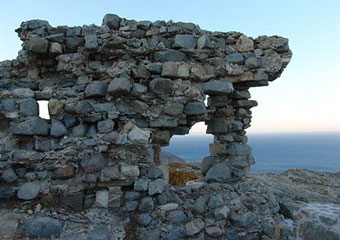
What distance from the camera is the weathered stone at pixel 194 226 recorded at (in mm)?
3430

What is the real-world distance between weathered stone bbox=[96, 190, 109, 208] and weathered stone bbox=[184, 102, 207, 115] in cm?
161

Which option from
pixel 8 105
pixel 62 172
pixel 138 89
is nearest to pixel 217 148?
pixel 138 89

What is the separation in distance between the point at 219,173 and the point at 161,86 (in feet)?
5.58

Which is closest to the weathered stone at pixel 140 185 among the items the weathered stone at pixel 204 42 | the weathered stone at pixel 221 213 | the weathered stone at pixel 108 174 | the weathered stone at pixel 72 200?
the weathered stone at pixel 108 174

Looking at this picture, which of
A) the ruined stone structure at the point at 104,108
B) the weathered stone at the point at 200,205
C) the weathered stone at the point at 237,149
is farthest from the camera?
the weathered stone at the point at 237,149

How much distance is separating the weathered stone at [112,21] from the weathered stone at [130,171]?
2.05 meters

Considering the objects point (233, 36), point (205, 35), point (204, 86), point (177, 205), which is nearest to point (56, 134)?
point (177, 205)

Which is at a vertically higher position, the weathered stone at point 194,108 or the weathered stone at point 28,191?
the weathered stone at point 194,108

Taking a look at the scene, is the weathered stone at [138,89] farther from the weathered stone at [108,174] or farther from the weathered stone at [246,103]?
the weathered stone at [246,103]

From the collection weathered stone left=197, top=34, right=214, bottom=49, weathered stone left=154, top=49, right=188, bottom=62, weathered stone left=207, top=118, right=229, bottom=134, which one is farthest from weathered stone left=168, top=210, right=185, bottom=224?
weathered stone left=197, top=34, right=214, bottom=49

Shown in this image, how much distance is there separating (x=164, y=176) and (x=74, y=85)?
187cm

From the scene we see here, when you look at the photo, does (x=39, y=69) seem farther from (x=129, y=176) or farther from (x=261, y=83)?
(x=261, y=83)

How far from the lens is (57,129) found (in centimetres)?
332

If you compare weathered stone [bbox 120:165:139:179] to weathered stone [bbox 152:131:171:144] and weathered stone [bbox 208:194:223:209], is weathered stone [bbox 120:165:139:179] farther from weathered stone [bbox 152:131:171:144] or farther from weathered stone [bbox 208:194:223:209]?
weathered stone [bbox 208:194:223:209]
